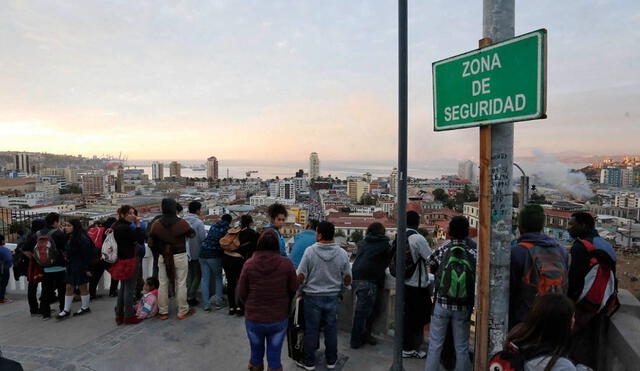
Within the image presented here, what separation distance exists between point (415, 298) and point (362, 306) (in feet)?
1.81

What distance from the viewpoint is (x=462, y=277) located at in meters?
2.52

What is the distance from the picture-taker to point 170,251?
413 cm

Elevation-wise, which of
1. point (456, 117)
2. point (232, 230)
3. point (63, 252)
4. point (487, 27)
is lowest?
point (63, 252)

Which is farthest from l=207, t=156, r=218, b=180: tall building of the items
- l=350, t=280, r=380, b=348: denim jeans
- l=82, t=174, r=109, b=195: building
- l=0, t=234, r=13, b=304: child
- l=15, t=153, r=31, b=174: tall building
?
l=350, t=280, r=380, b=348: denim jeans

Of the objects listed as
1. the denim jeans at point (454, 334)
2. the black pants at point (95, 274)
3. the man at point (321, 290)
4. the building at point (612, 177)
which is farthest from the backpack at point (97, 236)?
the building at point (612, 177)

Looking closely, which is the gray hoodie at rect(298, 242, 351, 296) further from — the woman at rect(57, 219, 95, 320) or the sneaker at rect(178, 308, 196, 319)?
the woman at rect(57, 219, 95, 320)

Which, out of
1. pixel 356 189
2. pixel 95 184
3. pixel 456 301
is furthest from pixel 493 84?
pixel 95 184

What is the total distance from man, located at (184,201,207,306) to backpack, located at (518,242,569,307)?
13.0ft

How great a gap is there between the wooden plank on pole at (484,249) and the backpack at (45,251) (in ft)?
16.7

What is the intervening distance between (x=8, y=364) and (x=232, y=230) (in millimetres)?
2862

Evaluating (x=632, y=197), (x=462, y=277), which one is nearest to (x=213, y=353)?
(x=462, y=277)

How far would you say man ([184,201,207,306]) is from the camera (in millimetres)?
4652

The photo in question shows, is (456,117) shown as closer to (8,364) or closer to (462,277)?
(462,277)

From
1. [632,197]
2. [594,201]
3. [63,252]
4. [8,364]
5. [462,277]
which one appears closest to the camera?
[8,364]
